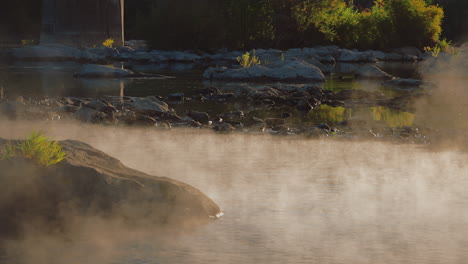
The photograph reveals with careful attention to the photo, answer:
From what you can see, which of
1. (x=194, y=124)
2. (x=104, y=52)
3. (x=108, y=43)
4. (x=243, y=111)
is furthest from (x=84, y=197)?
(x=108, y=43)

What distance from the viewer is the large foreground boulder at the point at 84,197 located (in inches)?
229

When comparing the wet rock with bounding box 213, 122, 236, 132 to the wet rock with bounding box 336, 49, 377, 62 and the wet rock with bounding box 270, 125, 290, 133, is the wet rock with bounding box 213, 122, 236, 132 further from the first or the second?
the wet rock with bounding box 336, 49, 377, 62

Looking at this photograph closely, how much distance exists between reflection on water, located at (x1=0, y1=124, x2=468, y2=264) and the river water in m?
0.01

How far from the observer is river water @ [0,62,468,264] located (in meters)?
5.43

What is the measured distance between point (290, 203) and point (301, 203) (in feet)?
0.34

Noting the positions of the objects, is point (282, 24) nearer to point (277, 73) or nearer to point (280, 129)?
point (277, 73)

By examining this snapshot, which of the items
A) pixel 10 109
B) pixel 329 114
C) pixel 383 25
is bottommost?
pixel 329 114

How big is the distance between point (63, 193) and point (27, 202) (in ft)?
0.90

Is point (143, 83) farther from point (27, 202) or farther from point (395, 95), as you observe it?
point (27, 202)

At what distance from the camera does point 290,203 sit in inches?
269

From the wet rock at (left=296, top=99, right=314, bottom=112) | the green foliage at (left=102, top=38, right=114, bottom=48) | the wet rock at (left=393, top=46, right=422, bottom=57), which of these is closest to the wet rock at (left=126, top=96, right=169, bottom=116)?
the wet rock at (left=296, top=99, right=314, bottom=112)

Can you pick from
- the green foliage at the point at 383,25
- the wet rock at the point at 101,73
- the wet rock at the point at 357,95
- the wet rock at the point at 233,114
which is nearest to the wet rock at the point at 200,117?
the wet rock at the point at 233,114

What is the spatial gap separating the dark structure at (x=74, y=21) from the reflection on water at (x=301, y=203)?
2922 centimetres

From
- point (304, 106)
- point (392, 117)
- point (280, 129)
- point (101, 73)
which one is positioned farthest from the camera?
point (101, 73)
